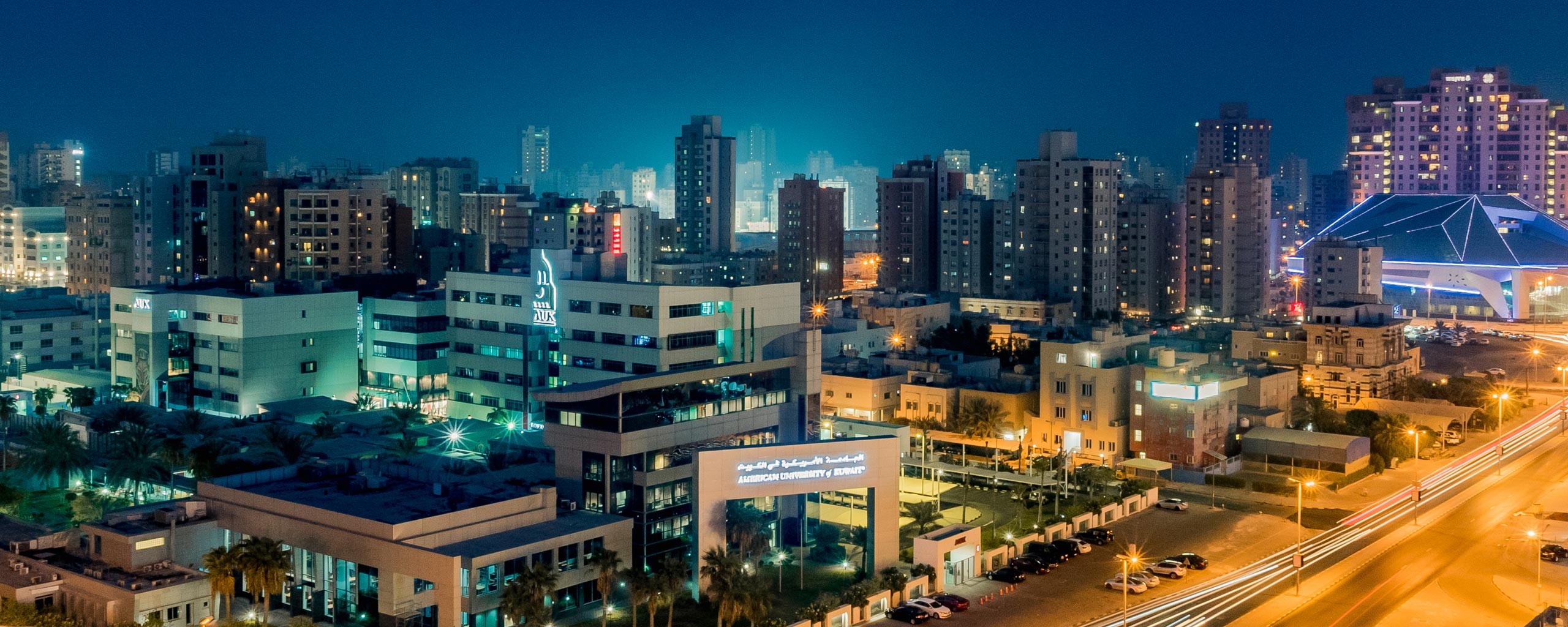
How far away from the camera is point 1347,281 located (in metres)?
96.6

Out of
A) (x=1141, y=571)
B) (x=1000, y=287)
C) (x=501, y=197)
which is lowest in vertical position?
(x=1141, y=571)

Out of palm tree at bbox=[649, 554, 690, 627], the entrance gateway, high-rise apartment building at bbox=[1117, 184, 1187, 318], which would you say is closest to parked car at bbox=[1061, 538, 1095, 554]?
the entrance gateway

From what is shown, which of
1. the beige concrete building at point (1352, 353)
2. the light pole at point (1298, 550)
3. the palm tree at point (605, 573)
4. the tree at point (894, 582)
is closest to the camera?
the palm tree at point (605, 573)

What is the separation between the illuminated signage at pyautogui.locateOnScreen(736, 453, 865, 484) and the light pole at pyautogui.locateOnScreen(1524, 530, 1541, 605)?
1696 cm

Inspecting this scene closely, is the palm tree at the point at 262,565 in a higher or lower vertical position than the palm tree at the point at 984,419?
lower

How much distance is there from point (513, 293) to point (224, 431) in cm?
1286

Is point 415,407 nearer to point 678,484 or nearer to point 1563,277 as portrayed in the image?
point 678,484

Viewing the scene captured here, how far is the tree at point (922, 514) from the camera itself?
42.4 m

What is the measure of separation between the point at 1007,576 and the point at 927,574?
2632mm

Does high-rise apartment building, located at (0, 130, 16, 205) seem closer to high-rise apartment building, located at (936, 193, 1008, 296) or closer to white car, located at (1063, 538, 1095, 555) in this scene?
high-rise apartment building, located at (936, 193, 1008, 296)

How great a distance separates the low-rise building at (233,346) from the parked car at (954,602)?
36.6 metres

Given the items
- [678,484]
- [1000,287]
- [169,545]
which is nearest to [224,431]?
[169,545]

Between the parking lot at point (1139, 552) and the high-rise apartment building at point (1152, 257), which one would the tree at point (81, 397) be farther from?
the high-rise apartment building at point (1152, 257)

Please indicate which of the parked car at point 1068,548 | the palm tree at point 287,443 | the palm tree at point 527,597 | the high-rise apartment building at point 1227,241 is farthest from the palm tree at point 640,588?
the high-rise apartment building at point 1227,241
